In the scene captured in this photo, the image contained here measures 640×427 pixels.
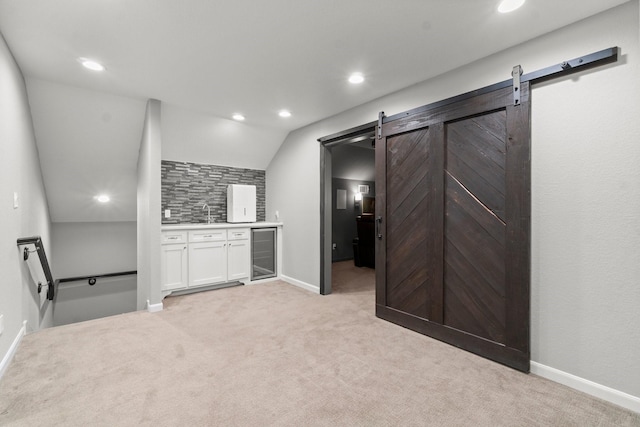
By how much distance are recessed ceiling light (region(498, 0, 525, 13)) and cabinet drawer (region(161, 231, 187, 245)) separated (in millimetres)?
4201

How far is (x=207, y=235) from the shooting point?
443cm

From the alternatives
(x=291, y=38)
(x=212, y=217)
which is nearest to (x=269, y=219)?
(x=212, y=217)

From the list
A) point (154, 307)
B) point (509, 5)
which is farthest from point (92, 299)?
point (509, 5)

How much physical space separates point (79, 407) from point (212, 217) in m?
3.54

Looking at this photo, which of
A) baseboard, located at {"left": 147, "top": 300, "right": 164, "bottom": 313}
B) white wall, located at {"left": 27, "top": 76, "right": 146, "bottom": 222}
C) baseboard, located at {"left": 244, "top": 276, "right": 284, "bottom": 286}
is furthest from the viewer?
baseboard, located at {"left": 244, "top": 276, "right": 284, "bottom": 286}

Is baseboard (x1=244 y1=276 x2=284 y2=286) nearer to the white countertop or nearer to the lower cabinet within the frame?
the lower cabinet

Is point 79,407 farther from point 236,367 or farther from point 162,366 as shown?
point 236,367

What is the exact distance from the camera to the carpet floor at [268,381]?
1.75 meters

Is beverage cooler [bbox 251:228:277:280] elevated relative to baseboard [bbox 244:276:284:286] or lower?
elevated

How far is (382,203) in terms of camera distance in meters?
3.35

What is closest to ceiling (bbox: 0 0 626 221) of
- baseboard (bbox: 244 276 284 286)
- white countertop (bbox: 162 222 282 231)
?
white countertop (bbox: 162 222 282 231)

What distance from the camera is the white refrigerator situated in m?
4.96

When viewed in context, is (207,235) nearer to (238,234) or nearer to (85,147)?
(238,234)

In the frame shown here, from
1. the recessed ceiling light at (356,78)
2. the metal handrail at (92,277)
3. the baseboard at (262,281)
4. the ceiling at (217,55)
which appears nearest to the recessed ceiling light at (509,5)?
the ceiling at (217,55)
